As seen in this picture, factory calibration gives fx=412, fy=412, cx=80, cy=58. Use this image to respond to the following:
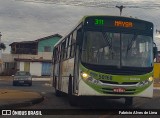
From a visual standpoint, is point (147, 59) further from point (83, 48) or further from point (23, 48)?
point (23, 48)

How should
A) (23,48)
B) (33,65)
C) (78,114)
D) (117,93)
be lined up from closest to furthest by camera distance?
1. (78,114)
2. (117,93)
3. (33,65)
4. (23,48)

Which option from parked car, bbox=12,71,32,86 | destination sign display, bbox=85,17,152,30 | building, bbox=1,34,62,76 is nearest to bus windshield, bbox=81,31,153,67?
destination sign display, bbox=85,17,152,30

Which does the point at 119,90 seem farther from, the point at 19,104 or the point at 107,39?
the point at 19,104

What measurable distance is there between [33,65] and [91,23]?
2255 inches

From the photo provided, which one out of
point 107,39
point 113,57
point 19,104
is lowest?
point 19,104

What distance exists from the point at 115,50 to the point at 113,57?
11.4 inches

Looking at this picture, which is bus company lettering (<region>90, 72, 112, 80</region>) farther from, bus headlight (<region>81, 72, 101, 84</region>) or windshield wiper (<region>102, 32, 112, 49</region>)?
windshield wiper (<region>102, 32, 112, 49</region>)

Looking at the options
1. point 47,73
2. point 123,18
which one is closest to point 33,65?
point 47,73

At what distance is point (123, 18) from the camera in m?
16.5

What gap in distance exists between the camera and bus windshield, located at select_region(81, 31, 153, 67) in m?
15.7

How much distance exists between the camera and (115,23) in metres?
16.3

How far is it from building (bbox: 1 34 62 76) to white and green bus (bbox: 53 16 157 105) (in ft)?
176

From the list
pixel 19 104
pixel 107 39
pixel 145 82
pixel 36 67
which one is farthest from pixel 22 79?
pixel 36 67

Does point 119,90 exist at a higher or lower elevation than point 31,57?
higher
